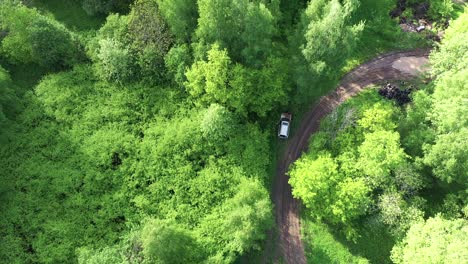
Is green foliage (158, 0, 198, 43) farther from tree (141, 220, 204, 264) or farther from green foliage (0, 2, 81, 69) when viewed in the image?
tree (141, 220, 204, 264)

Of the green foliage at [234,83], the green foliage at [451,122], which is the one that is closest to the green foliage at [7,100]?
the green foliage at [234,83]

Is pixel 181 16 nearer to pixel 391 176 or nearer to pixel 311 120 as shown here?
pixel 311 120

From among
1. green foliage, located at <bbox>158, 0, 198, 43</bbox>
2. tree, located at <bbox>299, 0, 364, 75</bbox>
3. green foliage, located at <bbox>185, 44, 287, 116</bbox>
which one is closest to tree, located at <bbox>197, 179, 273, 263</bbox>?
green foliage, located at <bbox>185, 44, 287, 116</bbox>

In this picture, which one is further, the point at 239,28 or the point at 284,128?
the point at 284,128

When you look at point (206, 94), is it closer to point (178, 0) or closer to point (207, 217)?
point (178, 0)

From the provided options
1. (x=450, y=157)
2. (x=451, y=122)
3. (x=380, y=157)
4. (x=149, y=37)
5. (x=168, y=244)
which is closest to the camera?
(x=168, y=244)

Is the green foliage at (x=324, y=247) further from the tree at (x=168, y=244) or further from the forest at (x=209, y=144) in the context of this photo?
the tree at (x=168, y=244)

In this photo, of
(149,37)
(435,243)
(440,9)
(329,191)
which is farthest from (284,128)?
(440,9)
